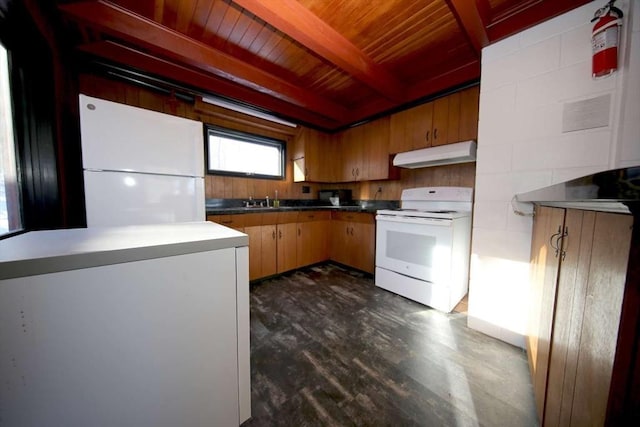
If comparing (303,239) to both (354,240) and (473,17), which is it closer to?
(354,240)

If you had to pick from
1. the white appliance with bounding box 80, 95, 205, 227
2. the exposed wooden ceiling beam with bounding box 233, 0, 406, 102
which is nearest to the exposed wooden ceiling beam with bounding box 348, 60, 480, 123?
the exposed wooden ceiling beam with bounding box 233, 0, 406, 102

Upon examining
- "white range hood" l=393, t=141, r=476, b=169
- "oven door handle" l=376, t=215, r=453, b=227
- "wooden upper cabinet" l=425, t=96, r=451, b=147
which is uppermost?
"wooden upper cabinet" l=425, t=96, r=451, b=147

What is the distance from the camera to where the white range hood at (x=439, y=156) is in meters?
2.06

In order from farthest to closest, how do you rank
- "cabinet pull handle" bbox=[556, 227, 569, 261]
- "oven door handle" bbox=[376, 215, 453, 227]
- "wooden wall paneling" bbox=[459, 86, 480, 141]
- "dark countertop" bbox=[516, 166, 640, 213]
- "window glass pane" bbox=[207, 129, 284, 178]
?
"window glass pane" bbox=[207, 129, 284, 178] → "wooden wall paneling" bbox=[459, 86, 480, 141] → "oven door handle" bbox=[376, 215, 453, 227] → "cabinet pull handle" bbox=[556, 227, 569, 261] → "dark countertop" bbox=[516, 166, 640, 213]

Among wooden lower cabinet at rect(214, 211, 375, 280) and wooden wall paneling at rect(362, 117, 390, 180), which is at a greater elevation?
wooden wall paneling at rect(362, 117, 390, 180)

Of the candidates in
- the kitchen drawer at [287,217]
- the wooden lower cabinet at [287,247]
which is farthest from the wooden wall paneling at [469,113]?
the wooden lower cabinet at [287,247]

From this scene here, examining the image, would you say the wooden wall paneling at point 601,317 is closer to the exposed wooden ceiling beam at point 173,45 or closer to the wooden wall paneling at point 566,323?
the wooden wall paneling at point 566,323

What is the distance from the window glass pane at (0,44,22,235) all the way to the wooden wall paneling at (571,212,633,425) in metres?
2.11

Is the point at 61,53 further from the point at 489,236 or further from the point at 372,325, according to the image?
the point at 489,236

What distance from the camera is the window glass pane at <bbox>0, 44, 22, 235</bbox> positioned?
39.6 inches

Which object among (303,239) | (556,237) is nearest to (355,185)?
(303,239)

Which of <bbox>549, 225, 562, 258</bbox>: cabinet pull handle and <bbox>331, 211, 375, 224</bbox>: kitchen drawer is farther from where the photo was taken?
<bbox>331, 211, 375, 224</bbox>: kitchen drawer

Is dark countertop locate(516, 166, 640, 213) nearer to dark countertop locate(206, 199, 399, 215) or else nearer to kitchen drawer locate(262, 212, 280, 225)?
dark countertop locate(206, 199, 399, 215)

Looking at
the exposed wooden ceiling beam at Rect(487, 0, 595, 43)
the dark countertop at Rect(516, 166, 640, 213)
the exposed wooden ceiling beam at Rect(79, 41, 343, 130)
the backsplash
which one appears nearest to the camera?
the dark countertop at Rect(516, 166, 640, 213)
